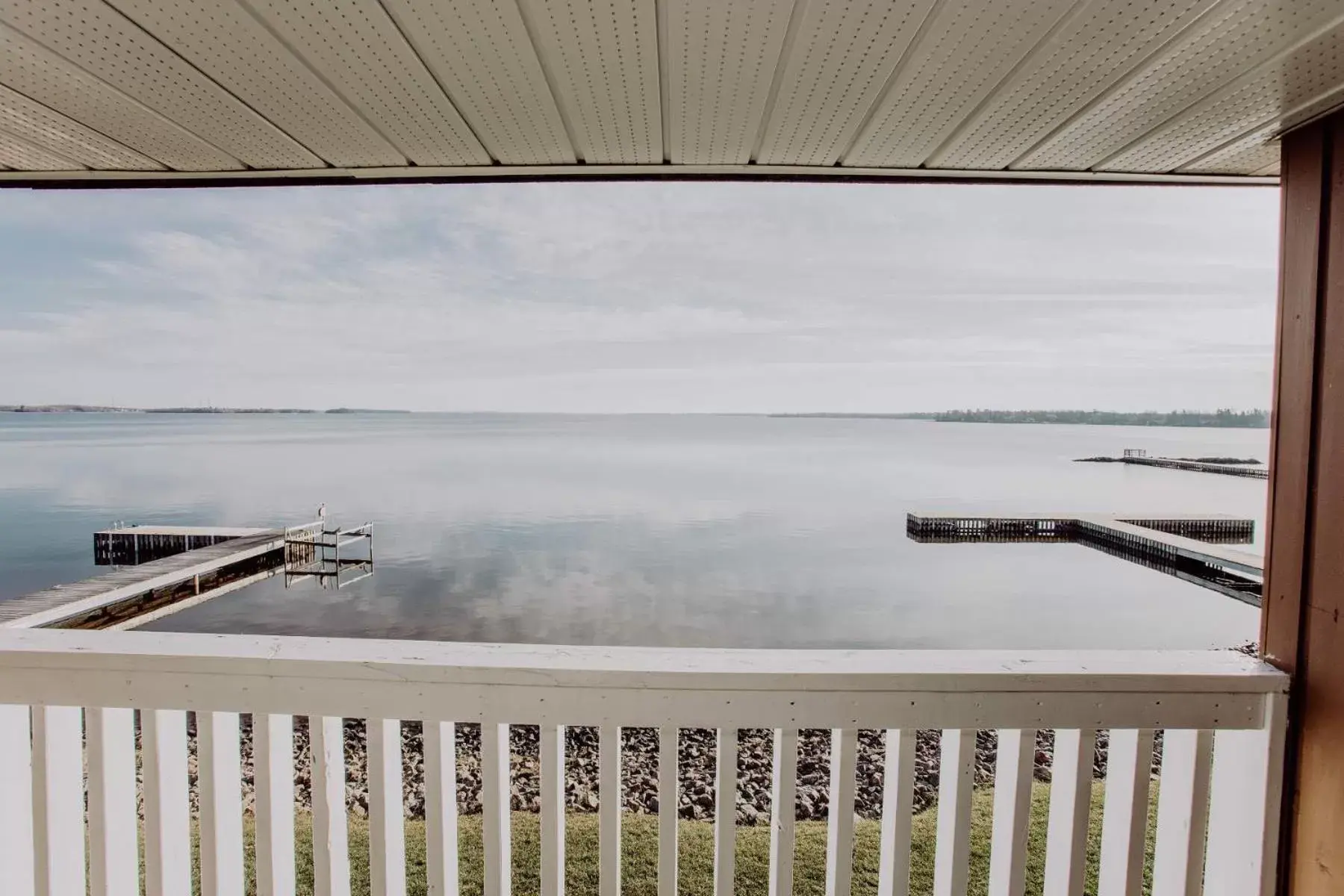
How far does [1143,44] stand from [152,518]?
133 ft

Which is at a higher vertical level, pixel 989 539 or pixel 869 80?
pixel 869 80

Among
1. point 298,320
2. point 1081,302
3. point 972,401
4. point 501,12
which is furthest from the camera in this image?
point 972,401

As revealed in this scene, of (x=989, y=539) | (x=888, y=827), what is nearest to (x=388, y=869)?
(x=888, y=827)

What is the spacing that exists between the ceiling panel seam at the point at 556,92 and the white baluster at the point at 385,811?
4.27 feet

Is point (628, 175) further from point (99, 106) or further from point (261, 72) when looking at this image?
point (99, 106)

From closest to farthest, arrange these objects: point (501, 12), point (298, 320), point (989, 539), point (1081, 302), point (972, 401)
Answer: point (501, 12) < point (989, 539) < point (1081, 302) < point (298, 320) < point (972, 401)

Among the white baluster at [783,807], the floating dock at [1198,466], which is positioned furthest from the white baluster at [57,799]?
the floating dock at [1198,466]

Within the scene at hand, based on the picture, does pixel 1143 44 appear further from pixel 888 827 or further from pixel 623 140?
pixel 888 827

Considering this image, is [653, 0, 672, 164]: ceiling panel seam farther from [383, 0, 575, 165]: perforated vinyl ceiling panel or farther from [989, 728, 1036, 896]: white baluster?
[989, 728, 1036, 896]: white baluster

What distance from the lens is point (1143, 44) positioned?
1054 millimetres

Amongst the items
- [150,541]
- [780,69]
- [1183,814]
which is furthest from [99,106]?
[150,541]

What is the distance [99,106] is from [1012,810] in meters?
2.44

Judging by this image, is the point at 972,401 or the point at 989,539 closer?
the point at 989,539

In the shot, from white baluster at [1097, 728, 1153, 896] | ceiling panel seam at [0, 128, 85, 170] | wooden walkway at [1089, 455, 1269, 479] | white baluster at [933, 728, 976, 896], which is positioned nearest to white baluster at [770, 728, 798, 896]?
white baluster at [933, 728, 976, 896]
